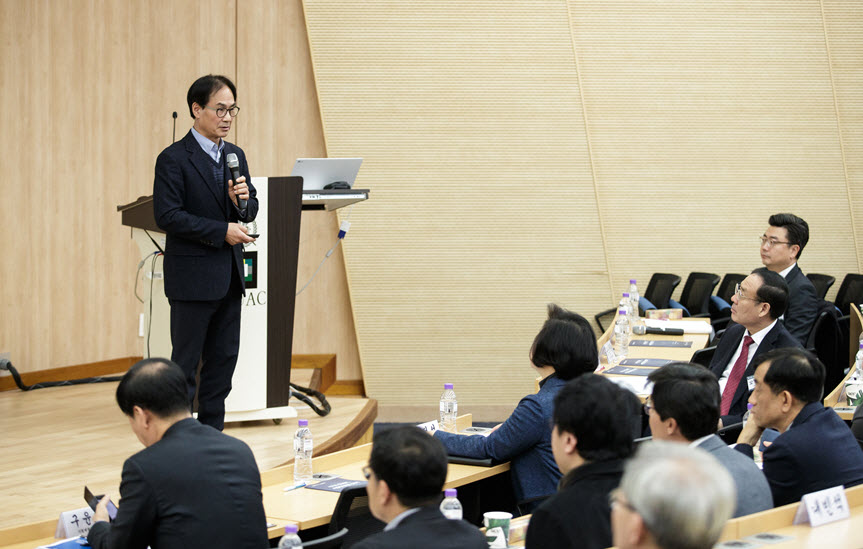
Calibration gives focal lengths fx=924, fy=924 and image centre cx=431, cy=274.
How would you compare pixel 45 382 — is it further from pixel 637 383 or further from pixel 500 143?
pixel 637 383

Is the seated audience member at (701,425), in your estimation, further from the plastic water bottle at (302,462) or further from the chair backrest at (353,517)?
the plastic water bottle at (302,462)

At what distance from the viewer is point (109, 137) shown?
717 cm

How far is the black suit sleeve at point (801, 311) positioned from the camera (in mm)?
5025

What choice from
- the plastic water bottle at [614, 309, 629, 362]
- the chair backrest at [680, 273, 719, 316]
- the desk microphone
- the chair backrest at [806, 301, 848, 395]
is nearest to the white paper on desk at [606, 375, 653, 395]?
the plastic water bottle at [614, 309, 629, 362]

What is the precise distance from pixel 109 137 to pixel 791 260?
5.03 m

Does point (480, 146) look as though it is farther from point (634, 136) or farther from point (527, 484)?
point (527, 484)

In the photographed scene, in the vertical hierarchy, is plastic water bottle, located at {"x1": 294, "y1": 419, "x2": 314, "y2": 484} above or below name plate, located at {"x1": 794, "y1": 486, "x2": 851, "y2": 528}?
above

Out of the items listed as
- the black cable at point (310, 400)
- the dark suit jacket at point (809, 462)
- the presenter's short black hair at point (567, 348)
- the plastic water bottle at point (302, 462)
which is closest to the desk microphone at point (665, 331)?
the black cable at point (310, 400)

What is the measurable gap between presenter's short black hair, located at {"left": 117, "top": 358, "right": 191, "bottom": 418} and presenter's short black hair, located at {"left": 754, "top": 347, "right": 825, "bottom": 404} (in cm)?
185

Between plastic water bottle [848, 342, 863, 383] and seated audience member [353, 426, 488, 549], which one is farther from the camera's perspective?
plastic water bottle [848, 342, 863, 383]

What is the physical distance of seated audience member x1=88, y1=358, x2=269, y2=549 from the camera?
218 cm

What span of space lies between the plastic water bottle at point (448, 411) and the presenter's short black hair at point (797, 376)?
123cm

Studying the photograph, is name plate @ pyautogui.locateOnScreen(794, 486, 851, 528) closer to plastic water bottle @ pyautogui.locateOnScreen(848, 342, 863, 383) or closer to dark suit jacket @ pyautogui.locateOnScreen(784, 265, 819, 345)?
plastic water bottle @ pyautogui.locateOnScreen(848, 342, 863, 383)

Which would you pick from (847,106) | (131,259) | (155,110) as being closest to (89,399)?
(131,259)
